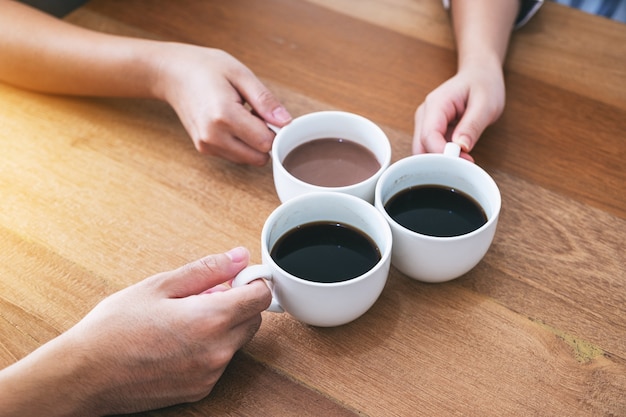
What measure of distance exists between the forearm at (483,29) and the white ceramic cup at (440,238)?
0.93 feet

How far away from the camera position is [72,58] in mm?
1177

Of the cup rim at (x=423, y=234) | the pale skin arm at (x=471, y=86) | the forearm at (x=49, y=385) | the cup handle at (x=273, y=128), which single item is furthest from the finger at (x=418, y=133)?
the forearm at (x=49, y=385)

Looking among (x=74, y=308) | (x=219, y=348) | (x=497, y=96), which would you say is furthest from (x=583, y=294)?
(x=74, y=308)

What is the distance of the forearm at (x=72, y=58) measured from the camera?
117cm

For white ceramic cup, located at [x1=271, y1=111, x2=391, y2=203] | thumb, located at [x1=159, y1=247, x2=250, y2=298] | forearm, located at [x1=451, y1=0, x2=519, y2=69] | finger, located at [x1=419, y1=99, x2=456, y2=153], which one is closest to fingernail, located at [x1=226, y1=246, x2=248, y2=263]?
thumb, located at [x1=159, y1=247, x2=250, y2=298]

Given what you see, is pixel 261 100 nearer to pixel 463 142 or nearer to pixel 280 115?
pixel 280 115

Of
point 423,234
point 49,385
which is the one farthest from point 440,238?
point 49,385

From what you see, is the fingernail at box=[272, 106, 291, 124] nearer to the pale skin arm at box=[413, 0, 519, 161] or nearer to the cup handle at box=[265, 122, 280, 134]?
the cup handle at box=[265, 122, 280, 134]

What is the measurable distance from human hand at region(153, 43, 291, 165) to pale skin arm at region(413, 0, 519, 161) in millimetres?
235

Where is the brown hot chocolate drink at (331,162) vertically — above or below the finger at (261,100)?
below

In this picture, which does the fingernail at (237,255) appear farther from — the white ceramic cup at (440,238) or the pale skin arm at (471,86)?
the pale skin arm at (471,86)

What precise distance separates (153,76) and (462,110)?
1.75ft

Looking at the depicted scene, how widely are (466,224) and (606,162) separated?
14.0 inches

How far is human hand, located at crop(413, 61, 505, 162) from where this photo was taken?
1.05 meters
